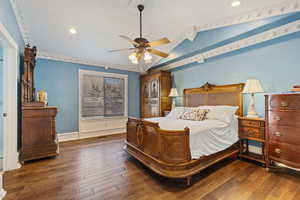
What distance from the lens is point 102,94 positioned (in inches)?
196

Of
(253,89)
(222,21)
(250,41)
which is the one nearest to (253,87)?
(253,89)

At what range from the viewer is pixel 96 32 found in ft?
11.5

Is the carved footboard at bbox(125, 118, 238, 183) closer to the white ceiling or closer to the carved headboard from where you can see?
the carved headboard

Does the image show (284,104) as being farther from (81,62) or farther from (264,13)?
(81,62)

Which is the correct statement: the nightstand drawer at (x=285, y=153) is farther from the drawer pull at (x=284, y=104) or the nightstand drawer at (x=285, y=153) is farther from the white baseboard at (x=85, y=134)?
the white baseboard at (x=85, y=134)

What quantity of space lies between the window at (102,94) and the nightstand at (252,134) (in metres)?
3.88

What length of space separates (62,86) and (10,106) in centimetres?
197

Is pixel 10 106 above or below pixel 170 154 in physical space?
above

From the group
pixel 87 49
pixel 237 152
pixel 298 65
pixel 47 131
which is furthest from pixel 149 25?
pixel 237 152

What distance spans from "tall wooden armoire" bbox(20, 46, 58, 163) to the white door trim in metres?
0.20

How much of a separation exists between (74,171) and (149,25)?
345 centimetres

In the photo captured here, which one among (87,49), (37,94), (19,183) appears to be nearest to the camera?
(19,183)

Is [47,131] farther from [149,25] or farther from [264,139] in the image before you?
[264,139]

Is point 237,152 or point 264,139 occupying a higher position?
point 264,139
